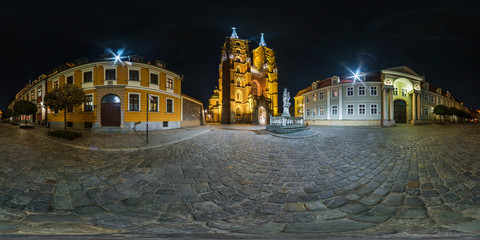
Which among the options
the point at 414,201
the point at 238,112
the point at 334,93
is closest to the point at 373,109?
the point at 334,93

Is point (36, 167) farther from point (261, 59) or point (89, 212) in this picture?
point (261, 59)

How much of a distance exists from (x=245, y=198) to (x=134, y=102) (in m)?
18.4

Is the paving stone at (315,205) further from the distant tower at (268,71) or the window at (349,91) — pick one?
the distant tower at (268,71)

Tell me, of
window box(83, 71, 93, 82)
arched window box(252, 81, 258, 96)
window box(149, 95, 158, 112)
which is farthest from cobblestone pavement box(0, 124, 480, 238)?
arched window box(252, 81, 258, 96)

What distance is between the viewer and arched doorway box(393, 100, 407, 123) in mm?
30531

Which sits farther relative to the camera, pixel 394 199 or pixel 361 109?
pixel 361 109

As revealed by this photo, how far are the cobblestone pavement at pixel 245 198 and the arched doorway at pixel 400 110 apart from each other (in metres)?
33.2

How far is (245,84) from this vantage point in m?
45.1

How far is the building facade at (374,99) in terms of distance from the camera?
26.7 metres

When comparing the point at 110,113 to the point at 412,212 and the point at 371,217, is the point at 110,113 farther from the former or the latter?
the point at 412,212

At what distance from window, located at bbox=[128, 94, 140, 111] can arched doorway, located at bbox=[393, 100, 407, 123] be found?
132 feet

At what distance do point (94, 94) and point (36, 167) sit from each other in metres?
15.7

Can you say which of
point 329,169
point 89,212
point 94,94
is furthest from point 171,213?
point 94,94

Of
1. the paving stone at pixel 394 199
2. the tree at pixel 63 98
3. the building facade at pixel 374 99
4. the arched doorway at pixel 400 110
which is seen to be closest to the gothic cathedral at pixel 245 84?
the building facade at pixel 374 99
